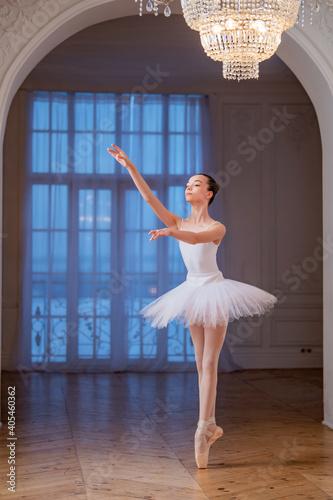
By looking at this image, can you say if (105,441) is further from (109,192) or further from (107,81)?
(107,81)

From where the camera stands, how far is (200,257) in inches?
149

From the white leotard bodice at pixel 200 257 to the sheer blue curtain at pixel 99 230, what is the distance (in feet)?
12.6

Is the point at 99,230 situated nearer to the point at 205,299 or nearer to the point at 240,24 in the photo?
the point at 205,299

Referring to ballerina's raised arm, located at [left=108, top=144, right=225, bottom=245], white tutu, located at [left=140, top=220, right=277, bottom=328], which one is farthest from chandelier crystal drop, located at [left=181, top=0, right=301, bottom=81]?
white tutu, located at [left=140, top=220, right=277, bottom=328]

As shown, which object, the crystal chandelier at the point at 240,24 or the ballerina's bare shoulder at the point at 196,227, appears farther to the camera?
the ballerina's bare shoulder at the point at 196,227

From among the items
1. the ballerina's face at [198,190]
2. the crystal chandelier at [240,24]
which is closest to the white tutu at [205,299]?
the ballerina's face at [198,190]

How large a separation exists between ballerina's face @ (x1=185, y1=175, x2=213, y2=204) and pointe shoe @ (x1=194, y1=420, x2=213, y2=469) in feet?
4.18

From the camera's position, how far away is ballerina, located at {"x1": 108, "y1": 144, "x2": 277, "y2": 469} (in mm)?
3646

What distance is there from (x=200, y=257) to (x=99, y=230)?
409 cm

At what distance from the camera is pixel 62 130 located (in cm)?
768

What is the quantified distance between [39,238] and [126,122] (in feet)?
5.58

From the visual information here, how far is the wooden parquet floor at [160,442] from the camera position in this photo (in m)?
3.39

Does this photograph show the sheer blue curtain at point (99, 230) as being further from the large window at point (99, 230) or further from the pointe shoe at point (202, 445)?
the pointe shoe at point (202, 445)

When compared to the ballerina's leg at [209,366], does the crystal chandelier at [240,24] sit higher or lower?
higher
